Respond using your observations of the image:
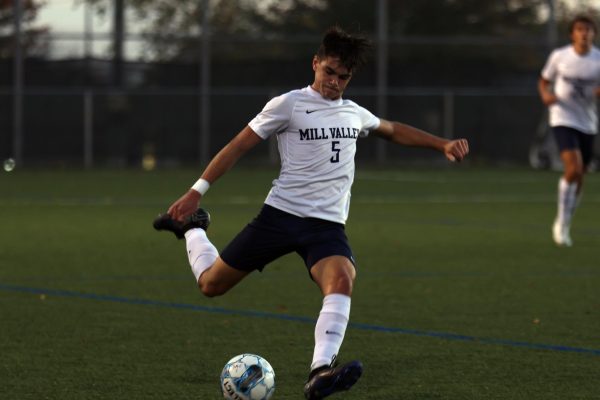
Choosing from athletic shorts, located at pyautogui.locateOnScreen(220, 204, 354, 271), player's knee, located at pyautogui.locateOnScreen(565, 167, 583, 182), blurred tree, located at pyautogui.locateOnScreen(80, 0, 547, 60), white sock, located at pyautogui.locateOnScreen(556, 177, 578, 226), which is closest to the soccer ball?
athletic shorts, located at pyautogui.locateOnScreen(220, 204, 354, 271)

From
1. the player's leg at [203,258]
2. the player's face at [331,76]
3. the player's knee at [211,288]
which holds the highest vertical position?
the player's face at [331,76]

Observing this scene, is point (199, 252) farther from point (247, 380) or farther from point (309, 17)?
point (309, 17)

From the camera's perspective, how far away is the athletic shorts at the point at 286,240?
281 inches

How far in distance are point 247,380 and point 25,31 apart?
31228mm

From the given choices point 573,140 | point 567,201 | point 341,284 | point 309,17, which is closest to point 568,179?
point 567,201

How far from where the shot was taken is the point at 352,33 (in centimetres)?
731

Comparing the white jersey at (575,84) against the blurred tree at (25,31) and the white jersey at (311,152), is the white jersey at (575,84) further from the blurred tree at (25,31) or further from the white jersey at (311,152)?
the blurred tree at (25,31)

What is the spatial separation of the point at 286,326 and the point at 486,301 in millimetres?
1905

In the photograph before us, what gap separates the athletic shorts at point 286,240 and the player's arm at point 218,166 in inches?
15.1

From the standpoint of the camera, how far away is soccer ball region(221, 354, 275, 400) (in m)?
6.57

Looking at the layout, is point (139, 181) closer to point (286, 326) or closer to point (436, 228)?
point (436, 228)

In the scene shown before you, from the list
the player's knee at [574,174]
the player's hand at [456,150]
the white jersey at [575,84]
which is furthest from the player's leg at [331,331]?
the white jersey at [575,84]

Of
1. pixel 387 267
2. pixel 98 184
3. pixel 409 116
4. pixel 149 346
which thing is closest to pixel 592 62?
pixel 387 267

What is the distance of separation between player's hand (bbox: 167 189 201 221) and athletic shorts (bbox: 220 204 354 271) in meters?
0.53
